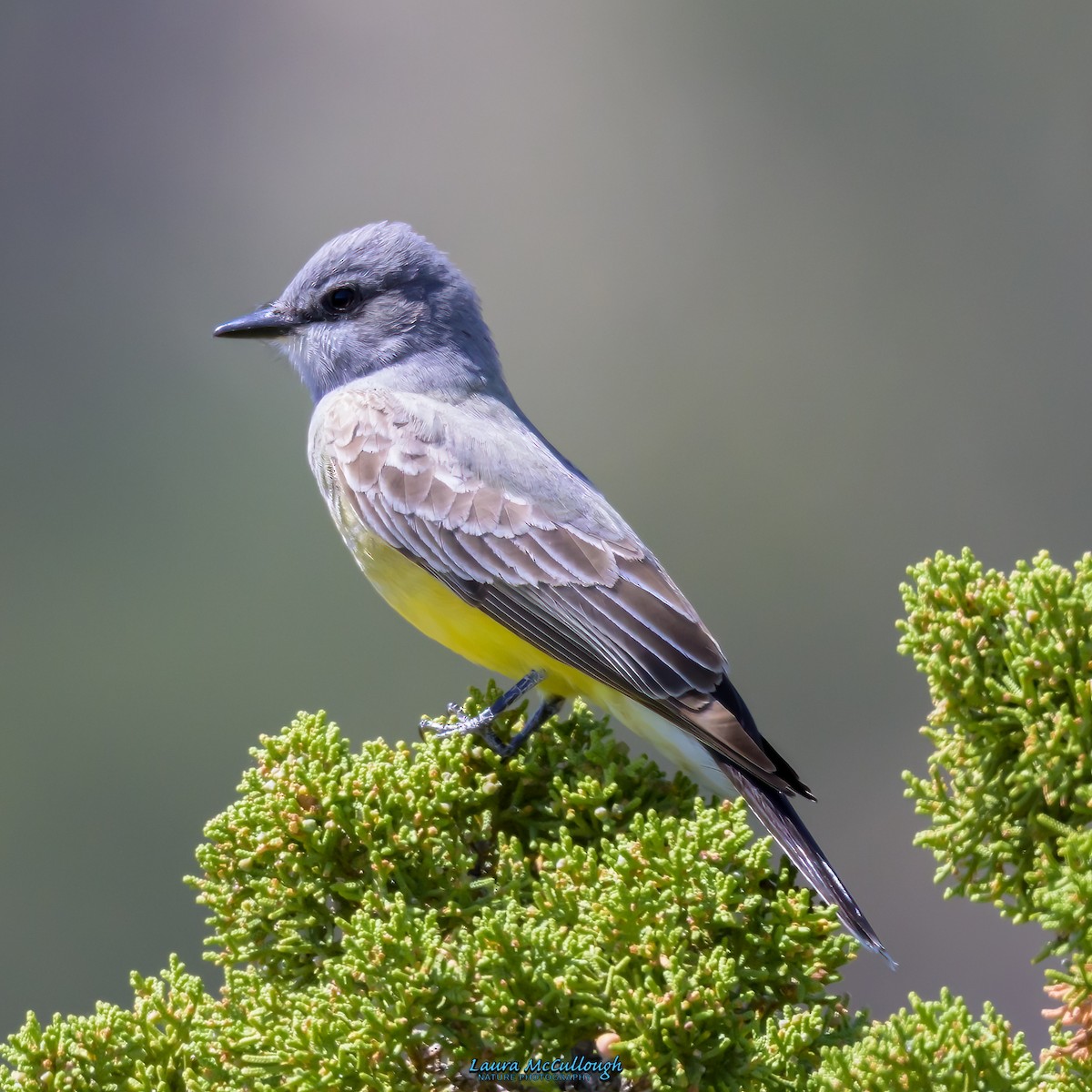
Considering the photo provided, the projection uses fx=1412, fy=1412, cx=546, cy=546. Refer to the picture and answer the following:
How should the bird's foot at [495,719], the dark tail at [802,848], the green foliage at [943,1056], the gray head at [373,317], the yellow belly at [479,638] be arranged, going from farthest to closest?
the gray head at [373,317] < the yellow belly at [479,638] < the bird's foot at [495,719] < the dark tail at [802,848] < the green foliage at [943,1056]

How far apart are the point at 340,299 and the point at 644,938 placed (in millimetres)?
3148

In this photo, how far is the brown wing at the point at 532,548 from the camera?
3684 millimetres

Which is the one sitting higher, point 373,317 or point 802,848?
point 373,317

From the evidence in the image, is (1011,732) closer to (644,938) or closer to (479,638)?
(644,938)

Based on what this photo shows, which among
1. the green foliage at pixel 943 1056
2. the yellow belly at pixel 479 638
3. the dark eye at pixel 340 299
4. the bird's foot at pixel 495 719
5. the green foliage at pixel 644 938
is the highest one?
the dark eye at pixel 340 299

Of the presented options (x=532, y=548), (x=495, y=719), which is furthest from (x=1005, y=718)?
(x=532, y=548)

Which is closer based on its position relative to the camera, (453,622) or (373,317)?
(453,622)

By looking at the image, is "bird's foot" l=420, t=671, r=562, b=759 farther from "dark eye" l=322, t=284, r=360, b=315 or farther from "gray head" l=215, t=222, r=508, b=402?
"dark eye" l=322, t=284, r=360, b=315

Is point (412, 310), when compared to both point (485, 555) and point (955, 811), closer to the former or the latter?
point (485, 555)

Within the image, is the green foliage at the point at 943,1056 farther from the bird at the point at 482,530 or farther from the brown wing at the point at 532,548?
the brown wing at the point at 532,548

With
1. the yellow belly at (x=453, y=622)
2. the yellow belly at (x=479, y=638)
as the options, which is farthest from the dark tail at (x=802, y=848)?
the yellow belly at (x=453, y=622)

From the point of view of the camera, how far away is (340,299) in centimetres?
511

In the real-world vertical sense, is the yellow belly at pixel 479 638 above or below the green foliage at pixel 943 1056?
above

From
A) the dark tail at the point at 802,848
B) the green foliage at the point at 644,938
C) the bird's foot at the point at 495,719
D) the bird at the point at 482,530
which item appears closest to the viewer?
the green foliage at the point at 644,938
